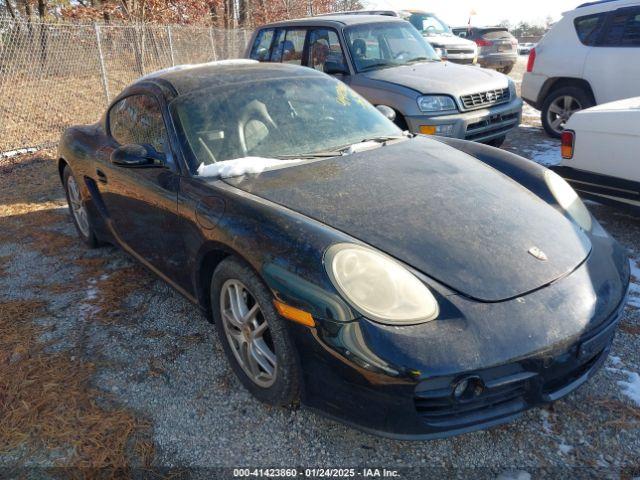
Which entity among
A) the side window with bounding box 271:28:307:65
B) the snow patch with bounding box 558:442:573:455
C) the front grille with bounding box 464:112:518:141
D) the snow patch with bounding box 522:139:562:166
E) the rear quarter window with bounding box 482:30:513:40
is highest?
the rear quarter window with bounding box 482:30:513:40

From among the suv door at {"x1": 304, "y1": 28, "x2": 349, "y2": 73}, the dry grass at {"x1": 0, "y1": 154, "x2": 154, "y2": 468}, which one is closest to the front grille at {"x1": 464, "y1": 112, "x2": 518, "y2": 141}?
the suv door at {"x1": 304, "y1": 28, "x2": 349, "y2": 73}

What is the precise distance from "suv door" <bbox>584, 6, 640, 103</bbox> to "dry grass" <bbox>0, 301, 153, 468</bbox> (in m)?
6.64

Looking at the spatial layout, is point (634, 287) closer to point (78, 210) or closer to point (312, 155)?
point (312, 155)

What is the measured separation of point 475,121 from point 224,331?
424cm

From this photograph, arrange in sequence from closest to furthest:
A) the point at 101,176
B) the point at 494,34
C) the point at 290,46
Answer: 1. the point at 101,176
2. the point at 290,46
3. the point at 494,34

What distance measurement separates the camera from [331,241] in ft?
6.83

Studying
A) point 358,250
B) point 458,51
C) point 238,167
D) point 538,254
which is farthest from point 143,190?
point 458,51

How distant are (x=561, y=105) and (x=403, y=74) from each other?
267 cm

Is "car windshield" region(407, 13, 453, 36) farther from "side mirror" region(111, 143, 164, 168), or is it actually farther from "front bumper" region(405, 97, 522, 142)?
"side mirror" region(111, 143, 164, 168)

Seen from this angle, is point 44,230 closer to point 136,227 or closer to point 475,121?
point 136,227

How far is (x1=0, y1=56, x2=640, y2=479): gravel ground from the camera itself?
2080mm

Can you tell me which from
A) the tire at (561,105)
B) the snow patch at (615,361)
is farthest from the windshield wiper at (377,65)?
the snow patch at (615,361)

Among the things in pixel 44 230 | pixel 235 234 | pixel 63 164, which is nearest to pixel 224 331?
pixel 235 234

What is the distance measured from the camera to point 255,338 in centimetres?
235
